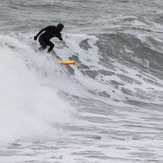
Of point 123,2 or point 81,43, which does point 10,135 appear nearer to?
point 81,43

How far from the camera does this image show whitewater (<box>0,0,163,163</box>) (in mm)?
8273

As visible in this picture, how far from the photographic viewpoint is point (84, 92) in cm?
1384

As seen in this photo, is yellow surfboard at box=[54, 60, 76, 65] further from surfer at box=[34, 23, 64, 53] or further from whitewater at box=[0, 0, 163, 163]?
surfer at box=[34, 23, 64, 53]

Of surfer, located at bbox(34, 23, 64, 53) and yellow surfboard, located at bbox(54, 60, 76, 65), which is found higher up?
surfer, located at bbox(34, 23, 64, 53)

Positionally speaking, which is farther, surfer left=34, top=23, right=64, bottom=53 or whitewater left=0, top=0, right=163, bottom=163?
surfer left=34, top=23, right=64, bottom=53

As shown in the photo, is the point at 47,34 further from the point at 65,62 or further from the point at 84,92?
the point at 84,92

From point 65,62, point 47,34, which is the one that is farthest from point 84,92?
point 47,34

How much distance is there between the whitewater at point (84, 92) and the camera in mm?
8273

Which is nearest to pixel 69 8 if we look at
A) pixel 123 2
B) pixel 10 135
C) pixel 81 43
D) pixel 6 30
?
pixel 123 2

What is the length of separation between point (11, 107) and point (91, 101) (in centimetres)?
348

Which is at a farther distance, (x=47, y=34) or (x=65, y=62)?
(x=65, y=62)

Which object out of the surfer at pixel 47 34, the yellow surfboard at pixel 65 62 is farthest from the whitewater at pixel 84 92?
the surfer at pixel 47 34

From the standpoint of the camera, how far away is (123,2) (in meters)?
31.7

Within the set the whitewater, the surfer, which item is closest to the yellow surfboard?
the whitewater
